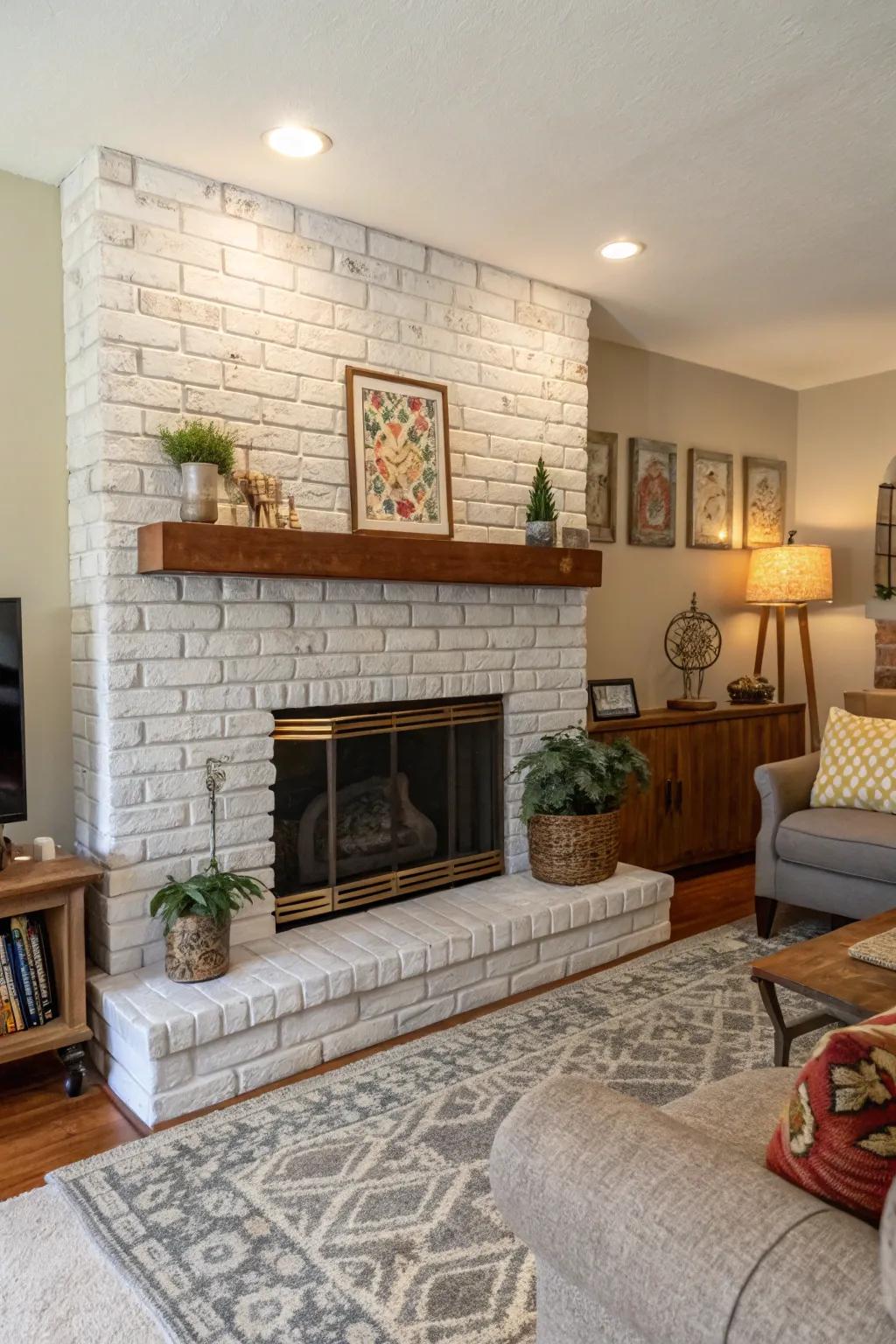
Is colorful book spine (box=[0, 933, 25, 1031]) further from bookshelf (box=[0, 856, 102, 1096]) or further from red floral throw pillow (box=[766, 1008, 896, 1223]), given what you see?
red floral throw pillow (box=[766, 1008, 896, 1223])

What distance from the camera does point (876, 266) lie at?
3336 mm

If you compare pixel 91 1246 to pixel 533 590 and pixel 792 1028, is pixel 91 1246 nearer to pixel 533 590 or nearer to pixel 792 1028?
pixel 792 1028

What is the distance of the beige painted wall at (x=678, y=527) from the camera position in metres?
4.39

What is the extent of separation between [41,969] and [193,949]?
1.26 ft

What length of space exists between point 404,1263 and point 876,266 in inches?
134

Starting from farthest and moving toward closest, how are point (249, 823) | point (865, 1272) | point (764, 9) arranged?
point (249, 823), point (764, 9), point (865, 1272)

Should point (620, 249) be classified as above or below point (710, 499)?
above

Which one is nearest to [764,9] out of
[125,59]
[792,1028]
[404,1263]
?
[125,59]

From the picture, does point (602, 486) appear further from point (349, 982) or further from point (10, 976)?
point (10, 976)

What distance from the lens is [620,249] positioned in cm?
317

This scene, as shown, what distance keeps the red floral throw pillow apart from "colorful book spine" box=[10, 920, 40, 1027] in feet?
6.52

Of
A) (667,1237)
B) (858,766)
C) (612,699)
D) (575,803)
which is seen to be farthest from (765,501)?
(667,1237)

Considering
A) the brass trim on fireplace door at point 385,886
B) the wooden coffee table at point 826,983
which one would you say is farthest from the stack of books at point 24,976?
the wooden coffee table at point 826,983

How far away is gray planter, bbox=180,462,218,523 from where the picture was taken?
254cm
